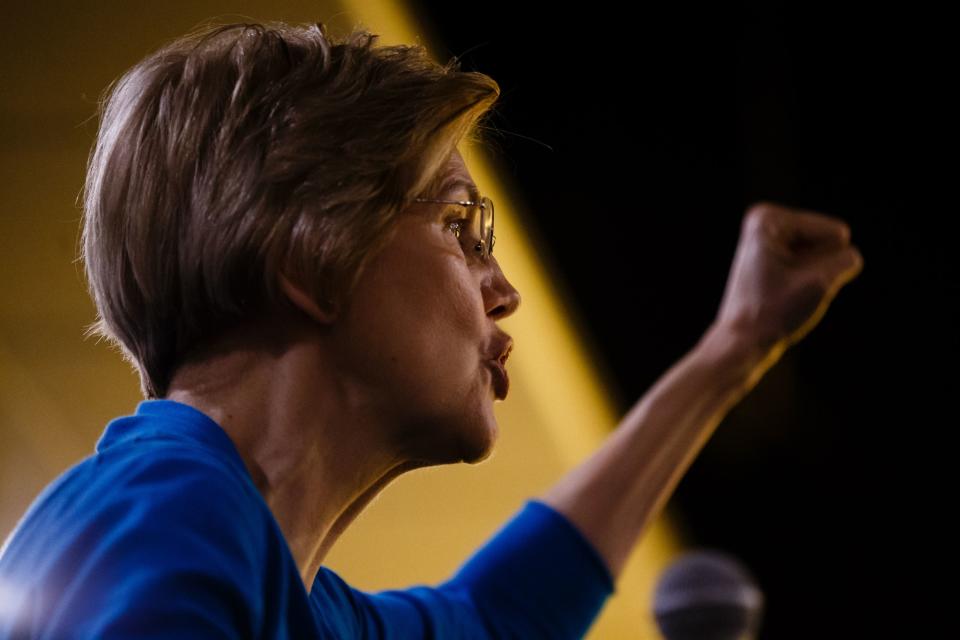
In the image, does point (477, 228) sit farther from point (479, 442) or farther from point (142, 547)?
point (142, 547)

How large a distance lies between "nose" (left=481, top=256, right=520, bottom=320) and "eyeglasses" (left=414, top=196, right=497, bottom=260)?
23 millimetres

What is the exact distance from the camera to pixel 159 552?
683mm

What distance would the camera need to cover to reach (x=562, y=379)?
236 centimetres

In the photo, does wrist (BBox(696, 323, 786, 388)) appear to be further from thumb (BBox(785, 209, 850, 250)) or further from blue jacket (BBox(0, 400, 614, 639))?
blue jacket (BBox(0, 400, 614, 639))

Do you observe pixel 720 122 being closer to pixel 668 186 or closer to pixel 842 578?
pixel 668 186

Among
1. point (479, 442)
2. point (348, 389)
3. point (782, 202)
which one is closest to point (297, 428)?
point (348, 389)

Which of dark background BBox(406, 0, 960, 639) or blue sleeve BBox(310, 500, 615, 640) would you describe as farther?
dark background BBox(406, 0, 960, 639)

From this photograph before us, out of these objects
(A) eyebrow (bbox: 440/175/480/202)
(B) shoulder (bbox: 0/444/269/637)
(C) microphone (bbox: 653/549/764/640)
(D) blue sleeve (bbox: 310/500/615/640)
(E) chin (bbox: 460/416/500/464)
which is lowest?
(D) blue sleeve (bbox: 310/500/615/640)

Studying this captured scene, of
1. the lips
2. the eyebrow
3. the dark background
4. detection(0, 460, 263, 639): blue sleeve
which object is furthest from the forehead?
the dark background

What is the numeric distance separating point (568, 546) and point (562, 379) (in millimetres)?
1302

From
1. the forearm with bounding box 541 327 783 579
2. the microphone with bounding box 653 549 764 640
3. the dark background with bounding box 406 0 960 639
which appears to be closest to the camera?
the microphone with bounding box 653 549 764 640

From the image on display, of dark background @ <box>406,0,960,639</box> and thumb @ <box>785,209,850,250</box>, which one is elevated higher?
thumb @ <box>785,209,850,250</box>

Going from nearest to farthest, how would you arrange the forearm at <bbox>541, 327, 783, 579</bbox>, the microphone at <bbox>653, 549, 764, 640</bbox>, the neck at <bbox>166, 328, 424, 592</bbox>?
the microphone at <bbox>653, 549, 764, 640</bbox> → the neck at <bbox>166, 328, 424, 592</bbox> → the forearm at <bbox>541, 327, 783, 579</bbox>

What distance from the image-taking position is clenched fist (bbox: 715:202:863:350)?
93 centimetres
